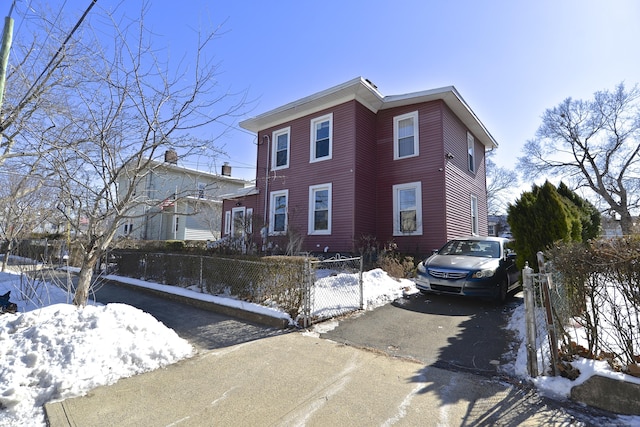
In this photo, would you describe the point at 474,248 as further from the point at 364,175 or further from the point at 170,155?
the point at 170,155

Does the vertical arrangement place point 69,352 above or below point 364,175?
below

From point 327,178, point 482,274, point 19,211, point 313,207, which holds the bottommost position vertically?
point 482,274

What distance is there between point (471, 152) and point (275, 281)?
41.1 feet

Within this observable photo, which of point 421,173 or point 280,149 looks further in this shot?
point 280,149

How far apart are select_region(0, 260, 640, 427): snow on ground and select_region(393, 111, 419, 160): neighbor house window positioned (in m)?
8.62

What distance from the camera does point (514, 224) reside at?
691 cm

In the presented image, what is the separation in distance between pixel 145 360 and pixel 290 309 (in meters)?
2.38

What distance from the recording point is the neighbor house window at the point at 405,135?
12180 millimetres

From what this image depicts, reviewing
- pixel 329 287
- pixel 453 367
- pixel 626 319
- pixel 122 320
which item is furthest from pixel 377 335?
pixel 122 320

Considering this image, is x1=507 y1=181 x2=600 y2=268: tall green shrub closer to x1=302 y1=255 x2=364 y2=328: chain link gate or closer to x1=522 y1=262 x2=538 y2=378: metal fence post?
x1=522 y1=262 x2=538 y2=378: metal fence post

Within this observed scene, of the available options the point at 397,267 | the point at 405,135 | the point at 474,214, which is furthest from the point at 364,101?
the point at 474,214

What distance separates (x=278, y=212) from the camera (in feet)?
46.3

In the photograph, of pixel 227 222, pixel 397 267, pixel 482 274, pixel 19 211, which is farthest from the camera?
pixel 227 222

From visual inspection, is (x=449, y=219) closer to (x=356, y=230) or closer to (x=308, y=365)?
(x=356, y=230)
